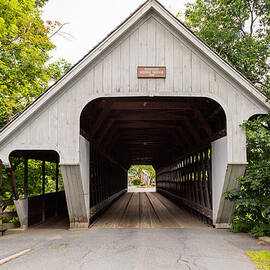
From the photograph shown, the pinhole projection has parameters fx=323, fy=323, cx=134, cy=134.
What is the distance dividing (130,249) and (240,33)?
1186 centimetres

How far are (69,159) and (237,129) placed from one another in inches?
168

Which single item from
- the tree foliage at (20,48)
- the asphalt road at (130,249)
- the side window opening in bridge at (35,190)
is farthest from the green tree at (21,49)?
the asphalt road at (130,249)

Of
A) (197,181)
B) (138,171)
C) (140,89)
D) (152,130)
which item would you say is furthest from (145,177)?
(140,89)

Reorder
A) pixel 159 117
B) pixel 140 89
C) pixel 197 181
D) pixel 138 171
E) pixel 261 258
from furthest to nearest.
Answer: pixel 138 171 → pixel 159 117 → pixel 197 181 → pixel 140 89 → pixel 261 258

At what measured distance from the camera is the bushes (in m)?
7.46

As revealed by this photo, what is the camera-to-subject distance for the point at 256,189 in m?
7.78

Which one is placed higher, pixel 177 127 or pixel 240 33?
pixel 240 33

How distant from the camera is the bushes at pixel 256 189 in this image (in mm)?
7465

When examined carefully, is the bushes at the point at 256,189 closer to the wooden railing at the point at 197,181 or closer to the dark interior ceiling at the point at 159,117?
the dark interior ceiling at the point at 159,117

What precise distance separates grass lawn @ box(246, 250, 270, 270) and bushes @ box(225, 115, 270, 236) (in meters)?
1.27

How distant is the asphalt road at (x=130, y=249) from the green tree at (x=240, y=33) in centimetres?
761

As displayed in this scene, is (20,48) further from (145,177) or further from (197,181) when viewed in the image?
Result: (145,177)

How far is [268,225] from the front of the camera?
7852 mm

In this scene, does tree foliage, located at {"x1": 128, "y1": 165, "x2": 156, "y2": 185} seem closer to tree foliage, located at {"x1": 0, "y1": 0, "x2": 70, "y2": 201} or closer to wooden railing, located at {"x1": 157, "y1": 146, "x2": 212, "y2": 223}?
wooden railing, located at {"x1": 157, "y1": 146, "x2": 212, "y2": 223}
